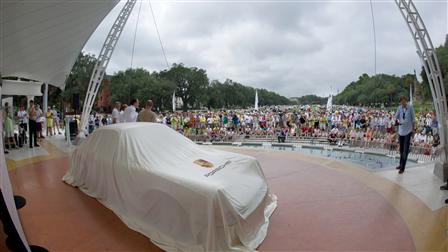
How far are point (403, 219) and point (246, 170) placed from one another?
2.35 m

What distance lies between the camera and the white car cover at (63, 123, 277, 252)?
2.84m

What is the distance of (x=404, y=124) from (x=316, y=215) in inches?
144

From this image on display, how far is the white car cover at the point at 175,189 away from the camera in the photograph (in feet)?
9.31

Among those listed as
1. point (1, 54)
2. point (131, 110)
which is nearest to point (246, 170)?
point (131, 110)

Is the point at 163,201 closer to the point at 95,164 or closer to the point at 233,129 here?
the point at 95,164

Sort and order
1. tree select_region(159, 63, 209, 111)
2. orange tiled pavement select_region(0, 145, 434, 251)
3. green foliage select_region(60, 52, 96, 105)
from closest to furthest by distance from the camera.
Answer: orange tiled pavement select_region(0, 145, 434, 251) → green foliage select_region(60, 52, 96, 105) → tree select_region(159, 63, 209, 111)

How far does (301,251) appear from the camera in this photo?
3.01 metres

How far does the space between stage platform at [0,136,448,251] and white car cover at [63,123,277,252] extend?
0.81 feet

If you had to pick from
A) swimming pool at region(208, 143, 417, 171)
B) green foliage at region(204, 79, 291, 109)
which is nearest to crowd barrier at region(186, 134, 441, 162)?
swimming pool at region(208, 143, 417, 171)

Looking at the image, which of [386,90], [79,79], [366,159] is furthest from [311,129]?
[386,90]

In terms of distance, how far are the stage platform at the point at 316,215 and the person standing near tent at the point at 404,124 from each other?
1.79ft

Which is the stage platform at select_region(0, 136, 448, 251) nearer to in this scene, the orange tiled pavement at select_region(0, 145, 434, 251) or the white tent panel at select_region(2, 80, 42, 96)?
the orange tiled pavement at select_region(0, 145, 434, 251)

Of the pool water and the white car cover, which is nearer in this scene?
Answer: the white car cover

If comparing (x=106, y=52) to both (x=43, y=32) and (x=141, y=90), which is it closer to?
(x=43, y=32)
